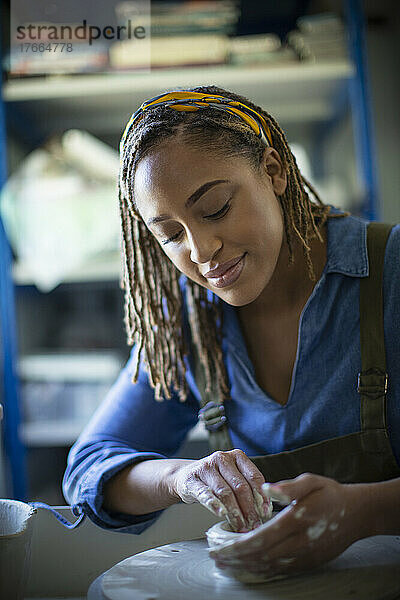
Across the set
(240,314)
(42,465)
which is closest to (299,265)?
(240,314)

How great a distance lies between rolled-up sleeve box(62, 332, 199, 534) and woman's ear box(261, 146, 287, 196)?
1.06 feet

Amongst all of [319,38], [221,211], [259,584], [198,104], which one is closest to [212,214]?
[221,211]

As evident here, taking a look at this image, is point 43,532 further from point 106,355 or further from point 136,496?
point 106,355

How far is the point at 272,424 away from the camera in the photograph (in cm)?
88

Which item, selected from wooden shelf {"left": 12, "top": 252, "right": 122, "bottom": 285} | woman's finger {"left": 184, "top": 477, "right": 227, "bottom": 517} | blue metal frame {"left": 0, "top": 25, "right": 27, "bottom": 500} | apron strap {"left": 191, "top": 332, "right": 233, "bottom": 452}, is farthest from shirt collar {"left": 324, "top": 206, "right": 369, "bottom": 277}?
blue metal frame {"left": 0, "top": 25, "right": 27, "bottom": 500}

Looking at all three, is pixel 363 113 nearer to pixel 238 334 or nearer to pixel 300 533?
pixel 238 334

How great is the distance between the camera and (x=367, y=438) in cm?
83

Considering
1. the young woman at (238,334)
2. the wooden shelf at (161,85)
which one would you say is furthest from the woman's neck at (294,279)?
the wooden shelf at (161,85)

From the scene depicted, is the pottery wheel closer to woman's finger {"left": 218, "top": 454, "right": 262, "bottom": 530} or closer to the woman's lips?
woman's finger {"left": 218, "top": 454, "right": 262, "bottom": 530}

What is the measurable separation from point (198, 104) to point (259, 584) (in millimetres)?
521

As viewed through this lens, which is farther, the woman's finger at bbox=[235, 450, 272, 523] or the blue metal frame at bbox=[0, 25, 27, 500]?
the blue metal frame at bbox=[0, 25, 27, 500]

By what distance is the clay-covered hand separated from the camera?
56cm

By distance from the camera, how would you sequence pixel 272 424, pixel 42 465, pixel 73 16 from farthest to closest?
pixel 42 465
pixel 73 16
pixel 272 424

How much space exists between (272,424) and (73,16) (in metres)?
0.66
